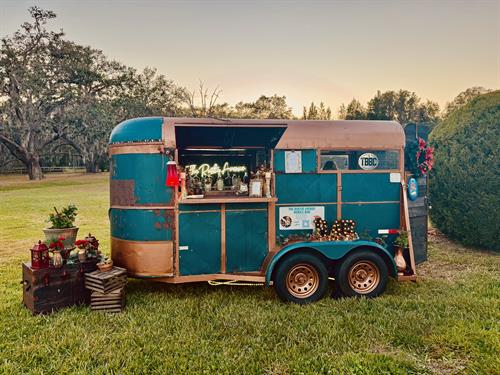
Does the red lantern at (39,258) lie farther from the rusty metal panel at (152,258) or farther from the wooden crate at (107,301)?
the rusty metal panel at (152,258)

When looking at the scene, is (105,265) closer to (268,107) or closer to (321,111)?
(268,107)

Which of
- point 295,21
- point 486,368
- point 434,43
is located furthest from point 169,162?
point 434,43

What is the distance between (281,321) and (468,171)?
22.2 ft

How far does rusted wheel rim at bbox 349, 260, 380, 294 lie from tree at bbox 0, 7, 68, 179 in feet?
125

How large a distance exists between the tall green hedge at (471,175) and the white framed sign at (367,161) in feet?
14.1

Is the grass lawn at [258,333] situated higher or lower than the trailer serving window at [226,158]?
lower

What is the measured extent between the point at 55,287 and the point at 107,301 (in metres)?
0.80

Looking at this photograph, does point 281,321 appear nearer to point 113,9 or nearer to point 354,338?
point 354,338

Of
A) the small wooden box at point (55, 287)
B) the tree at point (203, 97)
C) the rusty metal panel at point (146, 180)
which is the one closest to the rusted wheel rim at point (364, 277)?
the rusty metal panel at point (146, 180)

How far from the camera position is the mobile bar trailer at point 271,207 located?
19.3 feet


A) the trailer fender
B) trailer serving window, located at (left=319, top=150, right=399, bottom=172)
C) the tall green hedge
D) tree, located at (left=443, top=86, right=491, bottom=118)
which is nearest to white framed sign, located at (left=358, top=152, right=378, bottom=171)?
trailer serving window, located at (left=319, top=150, right=399, bottom=172)

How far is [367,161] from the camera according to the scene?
6461 mm

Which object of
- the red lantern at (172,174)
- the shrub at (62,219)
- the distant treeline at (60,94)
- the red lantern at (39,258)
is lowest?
the red lantern at (39,258)

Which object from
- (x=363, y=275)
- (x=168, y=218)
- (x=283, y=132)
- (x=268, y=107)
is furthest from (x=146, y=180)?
(x=268, y=107)
